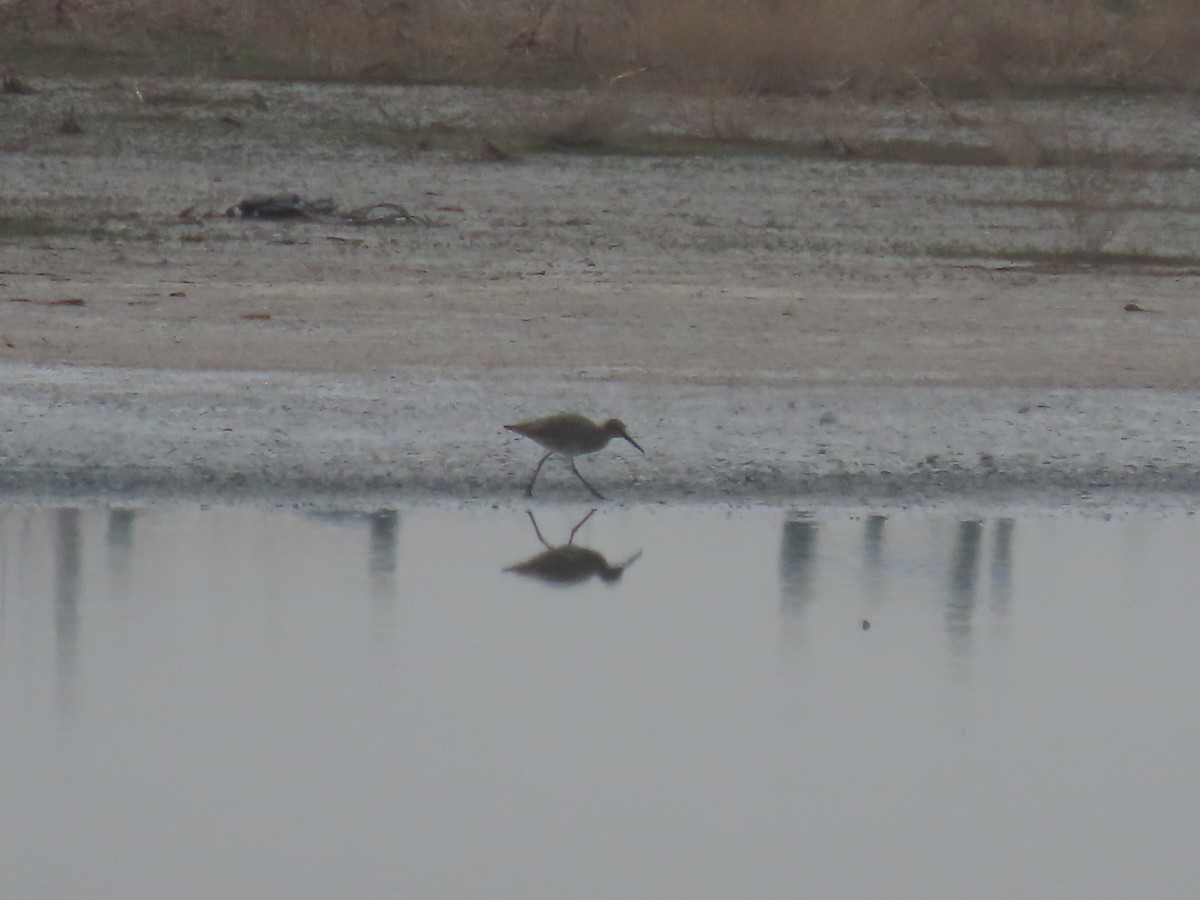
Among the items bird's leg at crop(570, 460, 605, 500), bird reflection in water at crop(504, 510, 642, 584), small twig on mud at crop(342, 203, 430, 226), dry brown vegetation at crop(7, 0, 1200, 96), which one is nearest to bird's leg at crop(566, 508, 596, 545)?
bird reflection in water at crop(504, 510, 642, 584)

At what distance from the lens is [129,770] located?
5.14 metres

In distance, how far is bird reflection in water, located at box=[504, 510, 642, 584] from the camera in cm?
698

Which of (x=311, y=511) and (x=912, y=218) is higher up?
(x=912, y=218)

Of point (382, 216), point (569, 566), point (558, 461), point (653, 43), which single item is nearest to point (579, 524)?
point (569, 566)

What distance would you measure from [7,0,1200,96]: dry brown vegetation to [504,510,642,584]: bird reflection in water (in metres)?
16.7

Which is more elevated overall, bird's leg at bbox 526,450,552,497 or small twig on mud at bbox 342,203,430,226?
small twig on mud at bbox 342,203,430,226

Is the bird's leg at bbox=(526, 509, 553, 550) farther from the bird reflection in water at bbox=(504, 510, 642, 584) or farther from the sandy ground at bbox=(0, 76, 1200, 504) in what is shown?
the sandy ground at bbox=(0, 76, 1200, 504)

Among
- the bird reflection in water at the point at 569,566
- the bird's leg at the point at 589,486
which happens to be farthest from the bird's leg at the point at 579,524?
the bird's leg at the point at 589,486

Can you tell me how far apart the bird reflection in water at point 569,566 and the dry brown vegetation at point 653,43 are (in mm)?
16727

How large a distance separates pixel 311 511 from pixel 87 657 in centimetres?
185

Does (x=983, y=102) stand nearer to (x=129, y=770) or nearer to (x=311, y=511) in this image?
(x=311, y=511)

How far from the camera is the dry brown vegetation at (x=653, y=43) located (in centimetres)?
2630

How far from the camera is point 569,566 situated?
713 centimetres

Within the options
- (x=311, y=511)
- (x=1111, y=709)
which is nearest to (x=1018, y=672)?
(x=1111, y=709)
